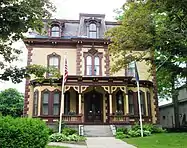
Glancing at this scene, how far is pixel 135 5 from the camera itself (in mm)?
13695

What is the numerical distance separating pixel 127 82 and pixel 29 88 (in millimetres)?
8607

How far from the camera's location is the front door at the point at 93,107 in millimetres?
21844

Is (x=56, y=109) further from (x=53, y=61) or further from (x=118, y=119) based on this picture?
(x=118, y=119)

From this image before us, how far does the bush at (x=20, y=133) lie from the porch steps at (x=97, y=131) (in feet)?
32.2

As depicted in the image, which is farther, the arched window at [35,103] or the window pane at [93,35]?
the window pane at [93,35]

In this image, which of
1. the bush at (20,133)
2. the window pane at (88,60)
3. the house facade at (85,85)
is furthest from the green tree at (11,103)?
the bush at (20,133)

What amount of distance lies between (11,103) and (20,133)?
28923 mm

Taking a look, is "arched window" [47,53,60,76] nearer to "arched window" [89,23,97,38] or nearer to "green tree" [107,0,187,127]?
"arched window" [89,23,97,38]

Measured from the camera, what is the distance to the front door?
21844 millimetres

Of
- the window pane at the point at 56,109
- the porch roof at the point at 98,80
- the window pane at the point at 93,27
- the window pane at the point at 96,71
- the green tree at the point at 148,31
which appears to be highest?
the window pane at the point at 93,27

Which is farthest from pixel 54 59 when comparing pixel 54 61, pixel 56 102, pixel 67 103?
pixel 67 103

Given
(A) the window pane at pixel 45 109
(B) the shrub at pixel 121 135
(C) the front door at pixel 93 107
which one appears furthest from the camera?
(C) the front door at pixel 93 107

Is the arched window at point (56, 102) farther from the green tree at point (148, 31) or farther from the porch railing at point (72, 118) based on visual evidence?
the green tree at point (148, 31)

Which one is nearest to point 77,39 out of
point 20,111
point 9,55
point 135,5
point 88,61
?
point 88,61
